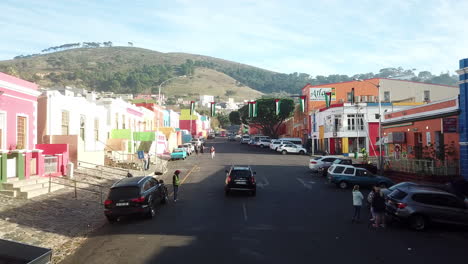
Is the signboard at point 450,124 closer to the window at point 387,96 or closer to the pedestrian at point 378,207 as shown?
the pedestrian at point 378,207

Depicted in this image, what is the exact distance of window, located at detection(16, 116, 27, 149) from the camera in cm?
2022

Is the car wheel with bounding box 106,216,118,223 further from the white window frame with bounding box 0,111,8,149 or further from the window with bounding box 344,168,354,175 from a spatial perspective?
the window with bounding box 344,168,354,175

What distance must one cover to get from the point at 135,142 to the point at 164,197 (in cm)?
2580

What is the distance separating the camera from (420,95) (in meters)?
64.4

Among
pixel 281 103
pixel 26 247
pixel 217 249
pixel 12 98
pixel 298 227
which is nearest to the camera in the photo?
pixel 26 247

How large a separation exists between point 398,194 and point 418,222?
1331 millimetres

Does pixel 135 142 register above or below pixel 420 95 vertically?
below

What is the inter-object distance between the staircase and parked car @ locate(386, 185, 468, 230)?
51.6 feet

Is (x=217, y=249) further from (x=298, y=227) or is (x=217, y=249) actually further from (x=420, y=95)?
(x=420, y=95)

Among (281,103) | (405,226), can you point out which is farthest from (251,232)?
(281,103)

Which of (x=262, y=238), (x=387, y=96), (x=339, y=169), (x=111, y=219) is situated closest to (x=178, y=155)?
(x=339, y=169)

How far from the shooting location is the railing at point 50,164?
70.2ft

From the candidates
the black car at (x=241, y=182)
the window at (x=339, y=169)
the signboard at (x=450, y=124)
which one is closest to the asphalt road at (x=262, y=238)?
the black car at (x=241, y=182)

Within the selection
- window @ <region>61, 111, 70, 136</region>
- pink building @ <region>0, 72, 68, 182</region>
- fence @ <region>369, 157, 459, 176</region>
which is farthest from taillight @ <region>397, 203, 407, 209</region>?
window @ <region>61, 111, 70, 136</region>
